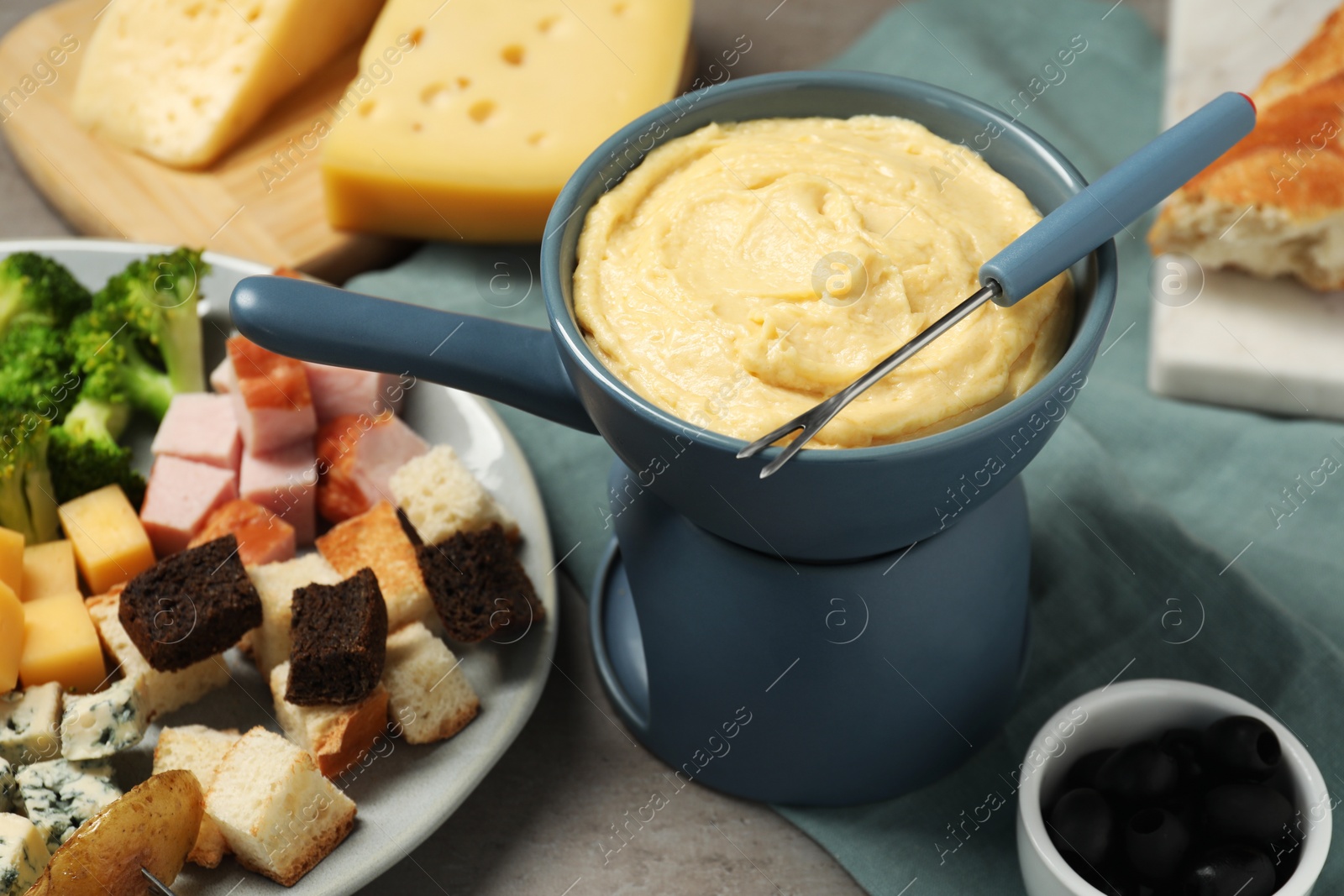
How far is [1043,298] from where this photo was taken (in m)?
1.34

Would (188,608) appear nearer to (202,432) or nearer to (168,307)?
(202,432)

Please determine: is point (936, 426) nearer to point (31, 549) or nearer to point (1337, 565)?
point (1337, 565)

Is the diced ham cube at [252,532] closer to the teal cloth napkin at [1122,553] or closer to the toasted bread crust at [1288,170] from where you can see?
the teal cloth napkin at [1122,553]

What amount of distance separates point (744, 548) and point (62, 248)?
1.46 meters

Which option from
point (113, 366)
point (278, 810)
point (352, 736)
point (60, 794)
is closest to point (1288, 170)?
point (352, 736)

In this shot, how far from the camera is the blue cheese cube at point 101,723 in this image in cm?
156

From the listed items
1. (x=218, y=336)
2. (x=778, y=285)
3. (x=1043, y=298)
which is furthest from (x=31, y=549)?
(x=1043, y=298)

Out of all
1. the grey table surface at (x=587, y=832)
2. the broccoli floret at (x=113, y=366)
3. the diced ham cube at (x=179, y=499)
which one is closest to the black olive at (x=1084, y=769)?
the grey table surface at (x=587, y=832)

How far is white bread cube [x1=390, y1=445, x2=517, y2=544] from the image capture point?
5.95 ft

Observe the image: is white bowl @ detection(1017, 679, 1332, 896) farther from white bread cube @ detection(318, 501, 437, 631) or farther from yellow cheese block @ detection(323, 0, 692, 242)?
yellow cheese block @ detection(323, 0, 692, 242)

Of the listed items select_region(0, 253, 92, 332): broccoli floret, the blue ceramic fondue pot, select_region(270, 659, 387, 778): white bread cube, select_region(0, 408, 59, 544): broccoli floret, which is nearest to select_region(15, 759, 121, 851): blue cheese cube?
select_region(270, 659, 387, 778): white bread cube

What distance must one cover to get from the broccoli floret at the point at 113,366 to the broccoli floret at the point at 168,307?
13 mm

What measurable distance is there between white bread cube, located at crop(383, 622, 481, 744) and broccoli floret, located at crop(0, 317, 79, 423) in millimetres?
759

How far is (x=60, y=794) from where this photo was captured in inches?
60.4
